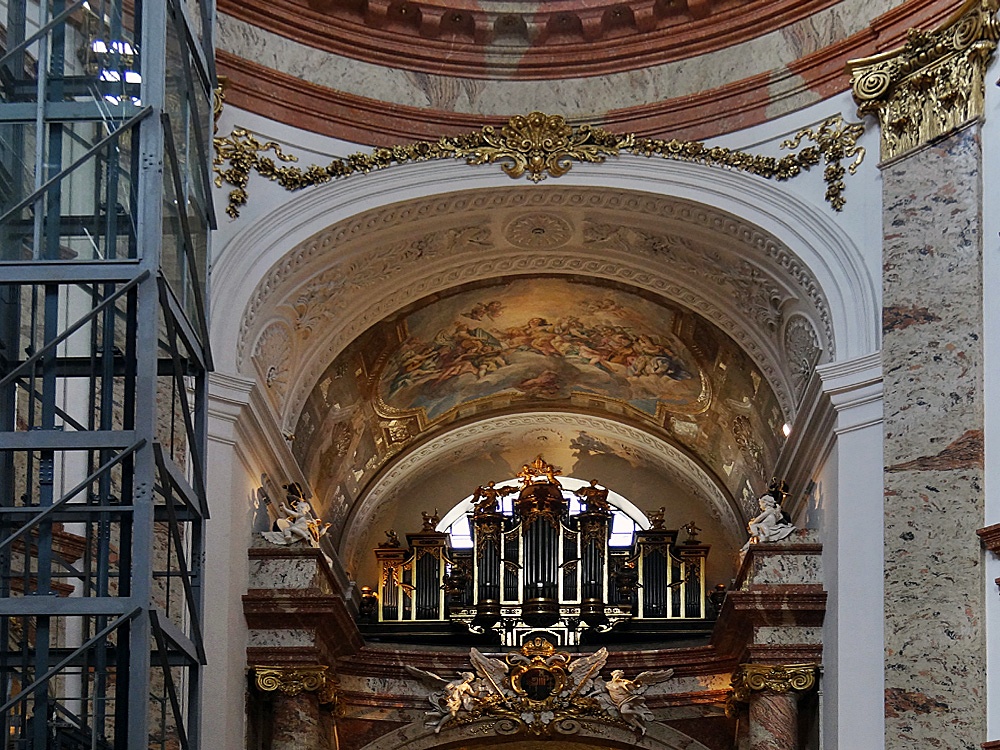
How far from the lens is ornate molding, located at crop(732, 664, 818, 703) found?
16109mm

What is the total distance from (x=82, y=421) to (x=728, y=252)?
657cm

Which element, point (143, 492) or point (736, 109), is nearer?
Answer: point (143, 492)

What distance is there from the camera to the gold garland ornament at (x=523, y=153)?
16328mm

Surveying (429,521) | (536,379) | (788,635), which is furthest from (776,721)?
(429,521)

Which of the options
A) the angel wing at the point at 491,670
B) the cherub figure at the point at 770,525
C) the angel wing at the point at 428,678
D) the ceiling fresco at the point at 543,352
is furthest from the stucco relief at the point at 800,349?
the angel wing at the point at 428,678

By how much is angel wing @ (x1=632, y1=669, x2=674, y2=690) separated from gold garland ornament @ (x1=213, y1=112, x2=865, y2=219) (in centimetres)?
559

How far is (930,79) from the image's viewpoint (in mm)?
14938

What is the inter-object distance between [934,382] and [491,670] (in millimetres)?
7111

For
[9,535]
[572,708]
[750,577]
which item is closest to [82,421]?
[9,535]

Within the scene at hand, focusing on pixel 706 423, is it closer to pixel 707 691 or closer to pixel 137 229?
pixel 707 691

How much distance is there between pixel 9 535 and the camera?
33.1 feet

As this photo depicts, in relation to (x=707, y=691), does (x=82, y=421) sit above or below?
above

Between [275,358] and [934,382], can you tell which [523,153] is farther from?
[934,382]

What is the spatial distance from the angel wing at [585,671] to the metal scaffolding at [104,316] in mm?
8517
